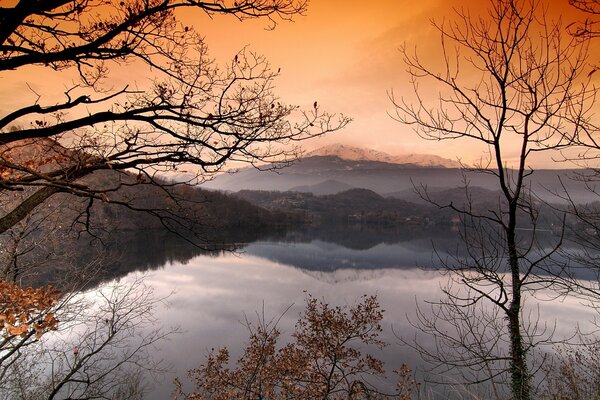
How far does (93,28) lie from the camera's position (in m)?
4.97

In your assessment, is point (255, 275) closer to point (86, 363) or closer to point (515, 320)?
point (86, 363)

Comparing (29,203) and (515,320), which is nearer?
(29,203)

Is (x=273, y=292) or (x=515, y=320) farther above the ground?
(x=515, y=320)

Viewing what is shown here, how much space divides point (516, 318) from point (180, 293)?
41.7 m

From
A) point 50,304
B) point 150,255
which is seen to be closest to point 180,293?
point 150,255

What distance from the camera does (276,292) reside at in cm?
4512

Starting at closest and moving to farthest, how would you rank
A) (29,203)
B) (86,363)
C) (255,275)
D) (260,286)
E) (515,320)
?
1. (29,203)
2. (515,320)
3. (86,363)
4. (260,286)
5. (255,275)

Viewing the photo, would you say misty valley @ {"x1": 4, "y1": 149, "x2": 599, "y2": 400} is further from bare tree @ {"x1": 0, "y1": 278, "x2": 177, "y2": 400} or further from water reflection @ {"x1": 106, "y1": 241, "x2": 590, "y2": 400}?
bare tree @ {"x1": 0, "y1": 278, "x2": 177, "y2": 400}

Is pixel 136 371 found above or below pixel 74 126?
below

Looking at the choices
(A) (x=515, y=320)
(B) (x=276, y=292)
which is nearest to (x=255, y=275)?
(B) (x=276, y=292)

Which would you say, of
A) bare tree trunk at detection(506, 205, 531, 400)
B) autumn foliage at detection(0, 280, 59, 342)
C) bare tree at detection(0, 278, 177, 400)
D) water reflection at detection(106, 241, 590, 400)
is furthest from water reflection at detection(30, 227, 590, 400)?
autumn foliage at detection(0, 280, 59, 342)

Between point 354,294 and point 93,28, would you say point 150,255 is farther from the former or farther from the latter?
point 93,28

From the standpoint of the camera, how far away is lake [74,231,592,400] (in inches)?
982

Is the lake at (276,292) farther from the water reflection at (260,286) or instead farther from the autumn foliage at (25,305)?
the autumn foliage at (25,305)
